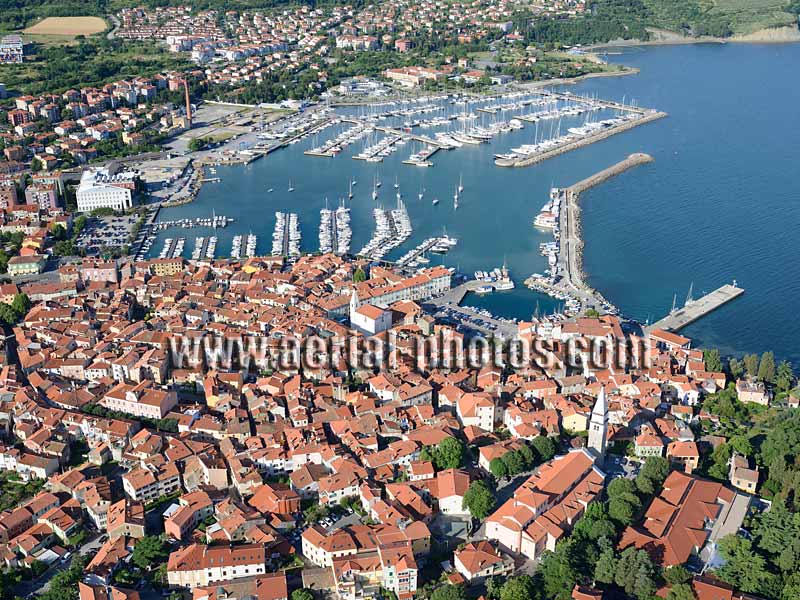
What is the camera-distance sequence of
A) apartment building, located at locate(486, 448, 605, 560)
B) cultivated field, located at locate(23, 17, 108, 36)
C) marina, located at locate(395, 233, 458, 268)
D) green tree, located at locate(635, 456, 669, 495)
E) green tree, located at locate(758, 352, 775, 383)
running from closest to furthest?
1. apartment building, located at locate(486, 448, 605, 560)
2. green tree, located at locate(635, 456, 669, 495)
3. green tree, located at locate(758, 352, 775, 383)
4. marina, located at locate(395, 233, 458, 268)
5. cultivated field, located at locate(23, 17, 108, 36)

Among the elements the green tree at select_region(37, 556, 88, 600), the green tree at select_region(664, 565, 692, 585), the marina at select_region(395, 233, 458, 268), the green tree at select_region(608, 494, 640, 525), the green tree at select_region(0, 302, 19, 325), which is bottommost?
the green tree at select_region(37, 556, 88, 600)

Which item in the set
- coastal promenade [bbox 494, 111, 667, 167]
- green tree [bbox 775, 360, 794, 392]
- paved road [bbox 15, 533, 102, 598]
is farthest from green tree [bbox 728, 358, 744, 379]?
coastal promenade [bbox 494, 111, 667, 167]

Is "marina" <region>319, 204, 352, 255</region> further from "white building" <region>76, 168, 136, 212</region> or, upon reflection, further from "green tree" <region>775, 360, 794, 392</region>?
"green tree" <region>775, 360, 794, 392</region>

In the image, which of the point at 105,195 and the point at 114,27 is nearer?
the point at 105,195

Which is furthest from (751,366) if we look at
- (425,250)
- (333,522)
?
(425,250)

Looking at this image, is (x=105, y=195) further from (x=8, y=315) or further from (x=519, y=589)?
(x=519, y=589)

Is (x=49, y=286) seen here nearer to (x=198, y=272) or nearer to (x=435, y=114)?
(x=198, y=272)
